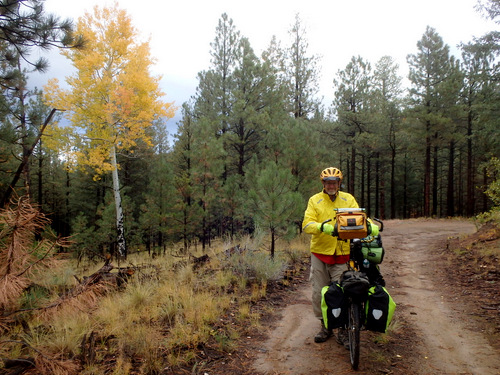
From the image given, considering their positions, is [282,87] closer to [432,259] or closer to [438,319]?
[432,259]

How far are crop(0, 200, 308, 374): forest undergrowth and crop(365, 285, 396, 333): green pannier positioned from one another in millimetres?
1712

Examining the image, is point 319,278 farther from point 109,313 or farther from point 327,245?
point 109,313

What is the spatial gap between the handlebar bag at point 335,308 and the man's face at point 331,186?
49.2 inches

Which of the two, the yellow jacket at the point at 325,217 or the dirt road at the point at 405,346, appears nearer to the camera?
the dirt road at the point at 405,346

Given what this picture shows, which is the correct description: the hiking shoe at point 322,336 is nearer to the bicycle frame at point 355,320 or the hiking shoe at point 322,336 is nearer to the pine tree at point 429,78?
the bicycle frame at point 355,320

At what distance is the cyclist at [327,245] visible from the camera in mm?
3783

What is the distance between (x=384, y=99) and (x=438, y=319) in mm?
26510

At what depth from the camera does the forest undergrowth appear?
243 centimetres

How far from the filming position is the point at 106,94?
12406mm

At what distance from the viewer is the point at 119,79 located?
12.4 m

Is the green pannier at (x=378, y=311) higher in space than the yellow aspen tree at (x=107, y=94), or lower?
lower

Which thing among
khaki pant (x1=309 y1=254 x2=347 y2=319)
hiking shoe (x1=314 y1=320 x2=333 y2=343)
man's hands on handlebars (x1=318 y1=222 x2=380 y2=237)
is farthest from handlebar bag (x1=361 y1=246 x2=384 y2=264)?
hiking shoe (x1=314 y1=320 x2=333 y2=343)

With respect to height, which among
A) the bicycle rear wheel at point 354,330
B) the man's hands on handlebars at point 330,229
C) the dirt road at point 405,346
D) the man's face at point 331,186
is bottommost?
the dirt road at point 405,346

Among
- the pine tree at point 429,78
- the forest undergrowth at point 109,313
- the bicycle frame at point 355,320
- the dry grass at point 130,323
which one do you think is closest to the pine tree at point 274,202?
the forest undergrowth at point 109,313
